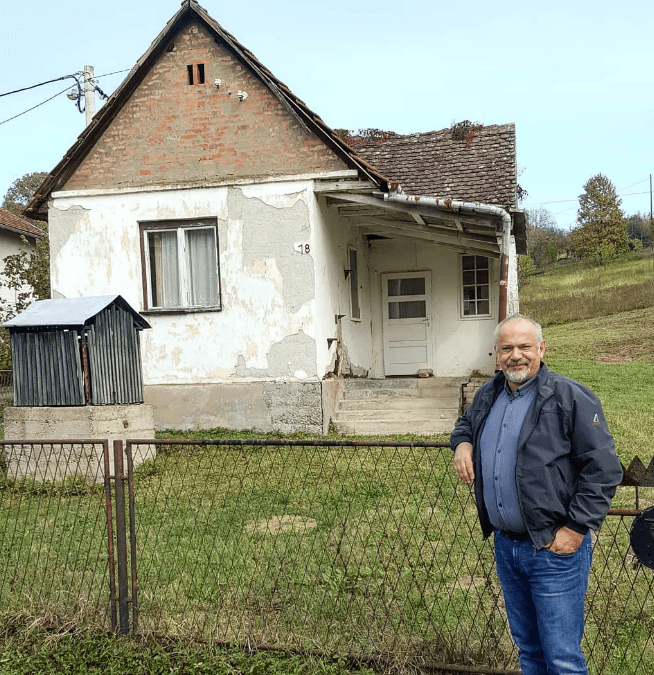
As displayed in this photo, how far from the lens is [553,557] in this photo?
3064 millimetres

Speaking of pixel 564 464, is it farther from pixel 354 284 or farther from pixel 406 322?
pixel 406 322

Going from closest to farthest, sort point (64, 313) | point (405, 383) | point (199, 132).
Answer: point (64, 313), point (199, 132), point (405, 383)

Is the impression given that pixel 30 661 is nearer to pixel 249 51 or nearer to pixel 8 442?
pixel 8 442

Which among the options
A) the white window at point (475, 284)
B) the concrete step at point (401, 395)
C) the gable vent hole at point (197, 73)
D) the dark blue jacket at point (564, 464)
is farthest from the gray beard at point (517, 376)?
the white window at point (475, 284)

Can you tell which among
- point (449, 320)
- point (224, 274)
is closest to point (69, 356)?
point (224, 274)

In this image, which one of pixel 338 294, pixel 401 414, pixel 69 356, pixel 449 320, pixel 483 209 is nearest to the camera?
pixel 69 356

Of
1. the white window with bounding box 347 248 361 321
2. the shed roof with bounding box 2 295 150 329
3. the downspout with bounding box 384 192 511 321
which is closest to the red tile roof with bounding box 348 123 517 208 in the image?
the downspout with bounding box 384 192 511 321

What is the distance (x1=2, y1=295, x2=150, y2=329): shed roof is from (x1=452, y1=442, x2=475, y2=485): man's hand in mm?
6316

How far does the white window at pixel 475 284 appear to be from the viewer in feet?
48.0

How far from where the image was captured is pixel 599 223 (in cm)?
4841

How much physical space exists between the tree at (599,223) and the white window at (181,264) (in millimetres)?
36963

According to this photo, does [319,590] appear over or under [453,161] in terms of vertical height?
under

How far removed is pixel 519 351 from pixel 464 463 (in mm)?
556

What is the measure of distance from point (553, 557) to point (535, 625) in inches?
16.6
